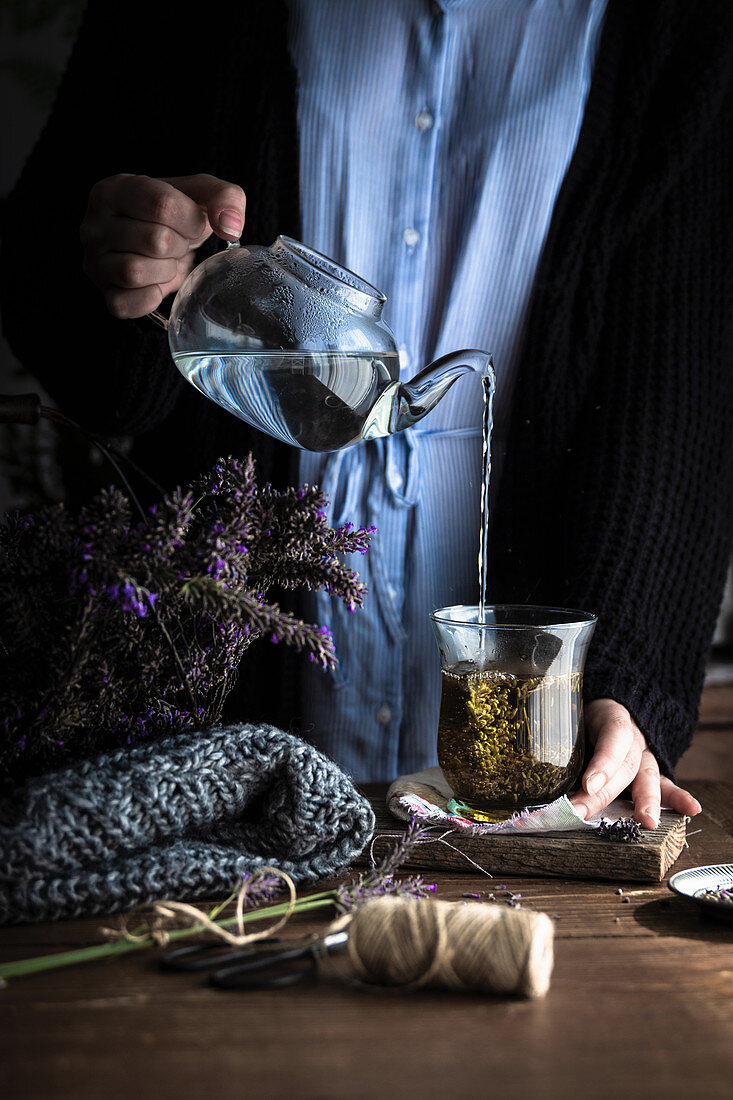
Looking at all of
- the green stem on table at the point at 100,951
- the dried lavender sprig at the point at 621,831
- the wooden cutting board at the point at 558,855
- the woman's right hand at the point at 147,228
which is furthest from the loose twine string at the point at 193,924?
the woman's right hand at the point at 147,228

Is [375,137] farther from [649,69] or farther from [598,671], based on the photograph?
[598,671]

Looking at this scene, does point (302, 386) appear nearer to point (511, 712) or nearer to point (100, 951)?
point (511, 712)

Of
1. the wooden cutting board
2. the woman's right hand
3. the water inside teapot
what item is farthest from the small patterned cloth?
the woman's right hand

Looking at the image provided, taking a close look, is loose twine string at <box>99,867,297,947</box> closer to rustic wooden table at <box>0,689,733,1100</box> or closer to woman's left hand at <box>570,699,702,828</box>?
rustic wooden table at <box>0,689,733,1100</box>

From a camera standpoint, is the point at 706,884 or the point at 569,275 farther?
the point at 569,275

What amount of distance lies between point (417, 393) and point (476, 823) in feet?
1.09

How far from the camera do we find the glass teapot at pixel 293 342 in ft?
2.32

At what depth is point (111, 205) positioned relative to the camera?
2.63 feet

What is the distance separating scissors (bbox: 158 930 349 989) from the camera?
1.74 ft

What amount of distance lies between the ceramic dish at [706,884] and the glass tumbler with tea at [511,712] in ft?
0.39

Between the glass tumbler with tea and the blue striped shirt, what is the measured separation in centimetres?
39

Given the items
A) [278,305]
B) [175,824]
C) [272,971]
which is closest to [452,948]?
[272,971]

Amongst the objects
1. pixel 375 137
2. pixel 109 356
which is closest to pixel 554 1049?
pixel 109 356

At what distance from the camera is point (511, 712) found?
73 centimetres
